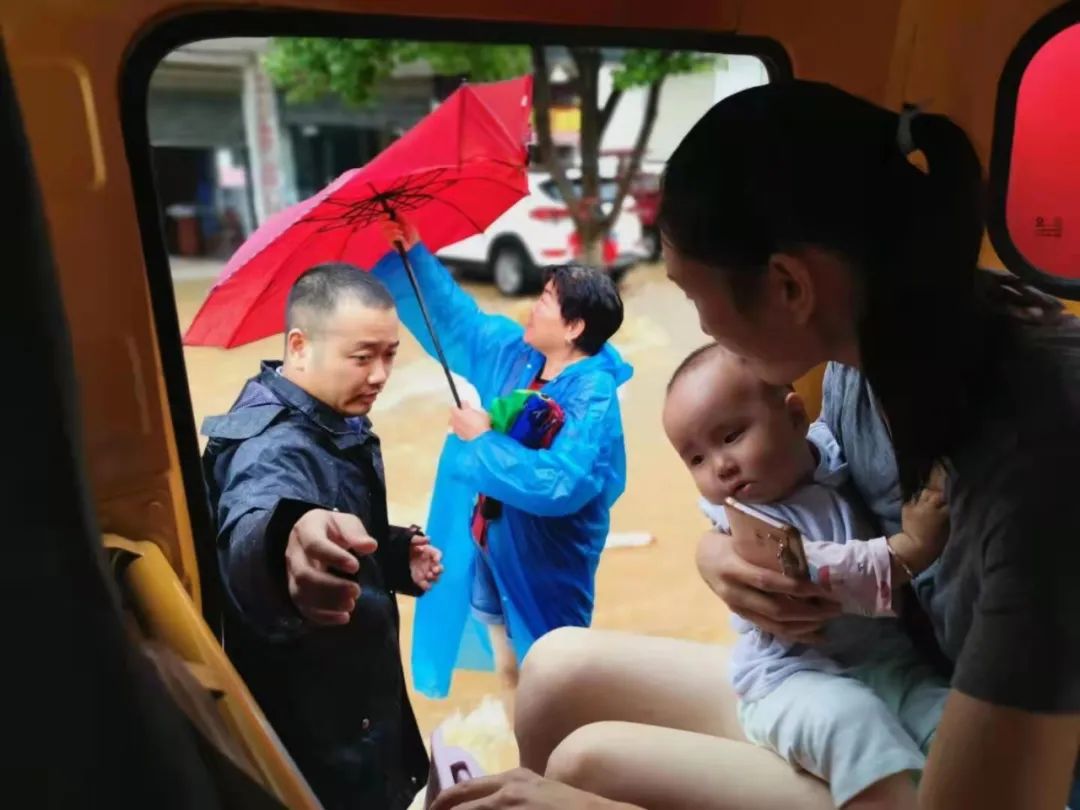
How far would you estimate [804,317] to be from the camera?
945 millimetres

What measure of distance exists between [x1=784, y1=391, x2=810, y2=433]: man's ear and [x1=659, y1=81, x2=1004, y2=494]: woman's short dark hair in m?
0.18

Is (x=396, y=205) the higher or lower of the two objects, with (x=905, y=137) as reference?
lower

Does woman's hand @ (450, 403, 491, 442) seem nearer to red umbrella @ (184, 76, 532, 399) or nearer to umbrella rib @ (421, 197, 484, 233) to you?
red umbrella @ (184, 76, 532, 399)

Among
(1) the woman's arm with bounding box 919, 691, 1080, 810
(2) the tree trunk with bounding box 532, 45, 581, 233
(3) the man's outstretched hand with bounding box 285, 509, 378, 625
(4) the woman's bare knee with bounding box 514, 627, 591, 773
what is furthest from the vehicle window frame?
(3) the man's outstretched hand with bounding box 285, 509, 378, 625

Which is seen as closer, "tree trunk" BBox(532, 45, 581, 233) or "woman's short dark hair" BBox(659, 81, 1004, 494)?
"woman's short dark hair" BBox(659, 81, 1004, 494)

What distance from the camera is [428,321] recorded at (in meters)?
1.21

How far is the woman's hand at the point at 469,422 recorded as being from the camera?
48.3 inches

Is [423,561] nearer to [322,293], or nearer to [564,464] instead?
[564,464]

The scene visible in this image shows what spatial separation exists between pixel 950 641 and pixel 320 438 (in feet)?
2.30

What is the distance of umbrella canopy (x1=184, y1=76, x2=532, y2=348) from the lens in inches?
41.7

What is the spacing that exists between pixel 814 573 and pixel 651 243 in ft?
1.34

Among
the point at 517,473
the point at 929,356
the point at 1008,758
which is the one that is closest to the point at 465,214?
the point at 517,473

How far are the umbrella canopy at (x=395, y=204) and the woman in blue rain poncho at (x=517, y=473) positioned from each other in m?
0.09

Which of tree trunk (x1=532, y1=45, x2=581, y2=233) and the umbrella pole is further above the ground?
tree trunk (x1=532, y1=45, x2=581, y2=233)
